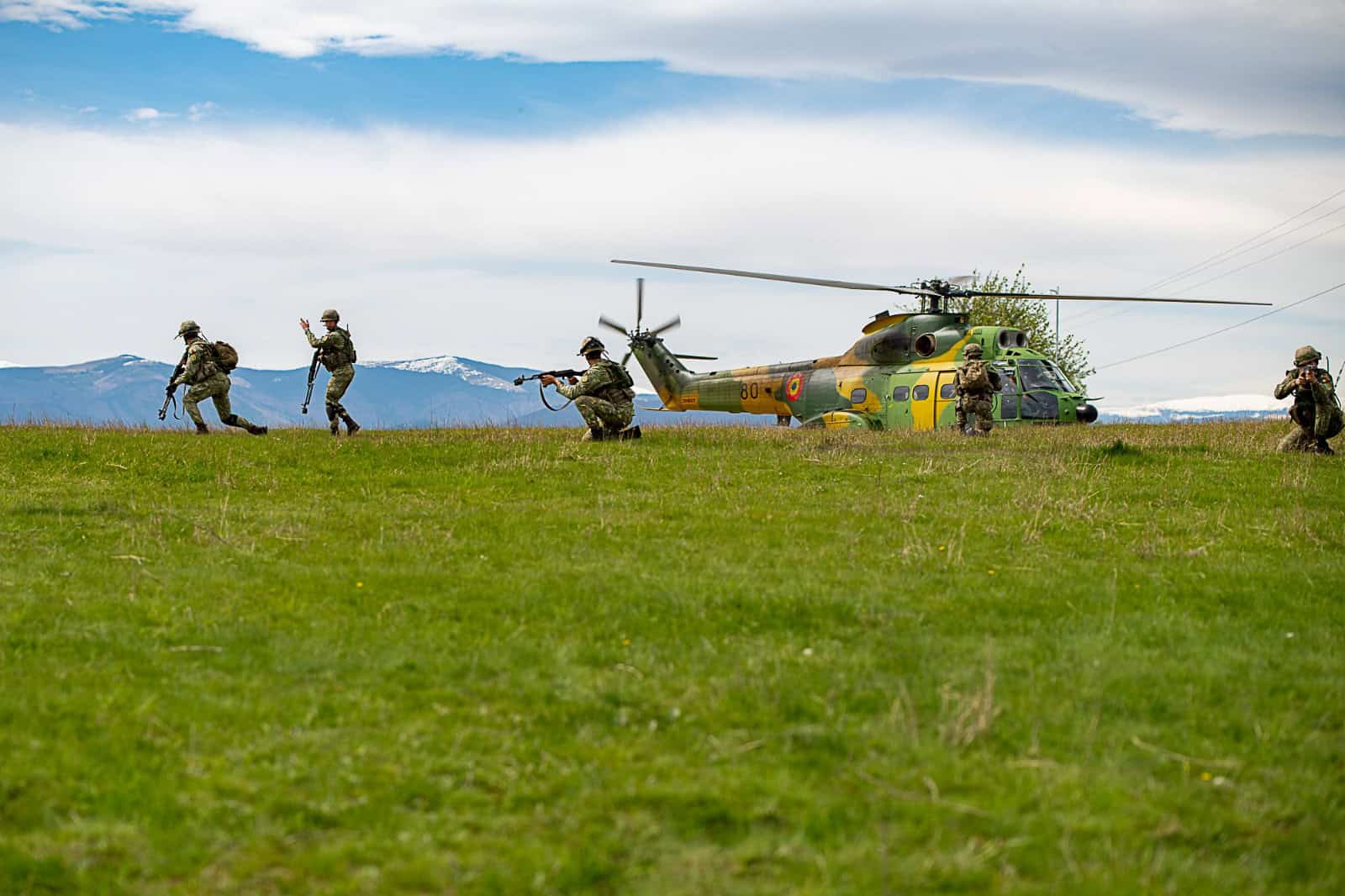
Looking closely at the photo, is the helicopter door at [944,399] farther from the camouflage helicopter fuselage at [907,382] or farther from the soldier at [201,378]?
the soldier at [201,378]

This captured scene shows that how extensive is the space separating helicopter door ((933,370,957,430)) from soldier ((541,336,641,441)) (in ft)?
36.9

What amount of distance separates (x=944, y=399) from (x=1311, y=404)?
10.9m

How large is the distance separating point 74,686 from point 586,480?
411 inches

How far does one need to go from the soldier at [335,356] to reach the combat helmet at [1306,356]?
17.8 metres

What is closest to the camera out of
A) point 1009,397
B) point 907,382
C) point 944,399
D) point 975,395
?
point 975,395

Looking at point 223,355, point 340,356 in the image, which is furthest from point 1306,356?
point 223,355

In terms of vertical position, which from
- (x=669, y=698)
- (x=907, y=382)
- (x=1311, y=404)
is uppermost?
(x=907, y=382)

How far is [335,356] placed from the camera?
25.3 meters

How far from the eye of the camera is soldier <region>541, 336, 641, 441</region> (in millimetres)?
23875

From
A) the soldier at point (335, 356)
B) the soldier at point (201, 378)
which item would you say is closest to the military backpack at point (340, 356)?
the soldier at point (335, 356)

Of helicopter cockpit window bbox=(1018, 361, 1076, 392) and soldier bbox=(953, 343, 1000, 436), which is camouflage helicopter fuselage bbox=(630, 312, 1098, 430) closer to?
helicopter cockpit window bbox=(1018, 361, 1076, 392)

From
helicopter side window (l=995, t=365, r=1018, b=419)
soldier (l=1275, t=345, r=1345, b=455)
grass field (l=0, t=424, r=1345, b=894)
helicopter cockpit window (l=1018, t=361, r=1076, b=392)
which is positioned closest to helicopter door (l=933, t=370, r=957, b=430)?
helicopter side window (l=995, t=365, r=1018, b=419)

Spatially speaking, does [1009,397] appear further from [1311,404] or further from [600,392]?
[600,392]

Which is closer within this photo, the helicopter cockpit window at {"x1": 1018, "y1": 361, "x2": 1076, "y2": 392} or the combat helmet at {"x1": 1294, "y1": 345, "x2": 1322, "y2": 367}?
the combat helmet at {"x1": 1294, "y1": 345, "x2": 1322, "y2": 367}
